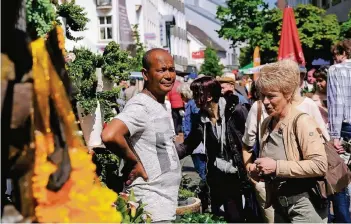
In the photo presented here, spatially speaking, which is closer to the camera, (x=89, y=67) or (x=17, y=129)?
(x=17, y=129)

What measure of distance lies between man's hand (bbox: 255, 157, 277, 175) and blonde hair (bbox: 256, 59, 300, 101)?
0.40m

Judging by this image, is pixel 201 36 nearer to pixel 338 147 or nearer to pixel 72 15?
pixel 72 15

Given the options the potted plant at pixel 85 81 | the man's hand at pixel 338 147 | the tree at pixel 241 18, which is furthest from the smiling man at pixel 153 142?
the tree at pixel 241 18

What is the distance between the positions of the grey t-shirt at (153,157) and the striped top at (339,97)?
277 centimetres

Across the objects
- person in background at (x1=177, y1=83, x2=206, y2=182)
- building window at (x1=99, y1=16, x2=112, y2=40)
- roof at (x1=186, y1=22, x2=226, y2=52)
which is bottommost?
person in background at (x1=177, y1=83, x2=206, y2=182)

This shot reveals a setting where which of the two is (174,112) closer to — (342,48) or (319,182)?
(342,48)

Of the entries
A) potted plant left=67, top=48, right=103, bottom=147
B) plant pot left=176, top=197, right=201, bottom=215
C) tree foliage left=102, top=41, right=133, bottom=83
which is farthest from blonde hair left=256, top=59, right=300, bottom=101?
tree foliage left=102, top=41, right=133, bottom=83

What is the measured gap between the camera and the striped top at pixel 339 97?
19.4 ft

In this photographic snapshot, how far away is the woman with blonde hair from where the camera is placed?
12.1ft

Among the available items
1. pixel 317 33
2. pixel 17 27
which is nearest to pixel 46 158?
pixel 17 27

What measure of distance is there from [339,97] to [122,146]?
321cm

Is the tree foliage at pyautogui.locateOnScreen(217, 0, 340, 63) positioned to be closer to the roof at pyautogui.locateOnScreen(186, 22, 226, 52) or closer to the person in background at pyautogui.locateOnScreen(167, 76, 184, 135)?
the person in background at pyautogui.locateOnScreen(167, 76, 184, 135)

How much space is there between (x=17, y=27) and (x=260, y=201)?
3.69 metres

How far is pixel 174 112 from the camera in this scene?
15.7 m
